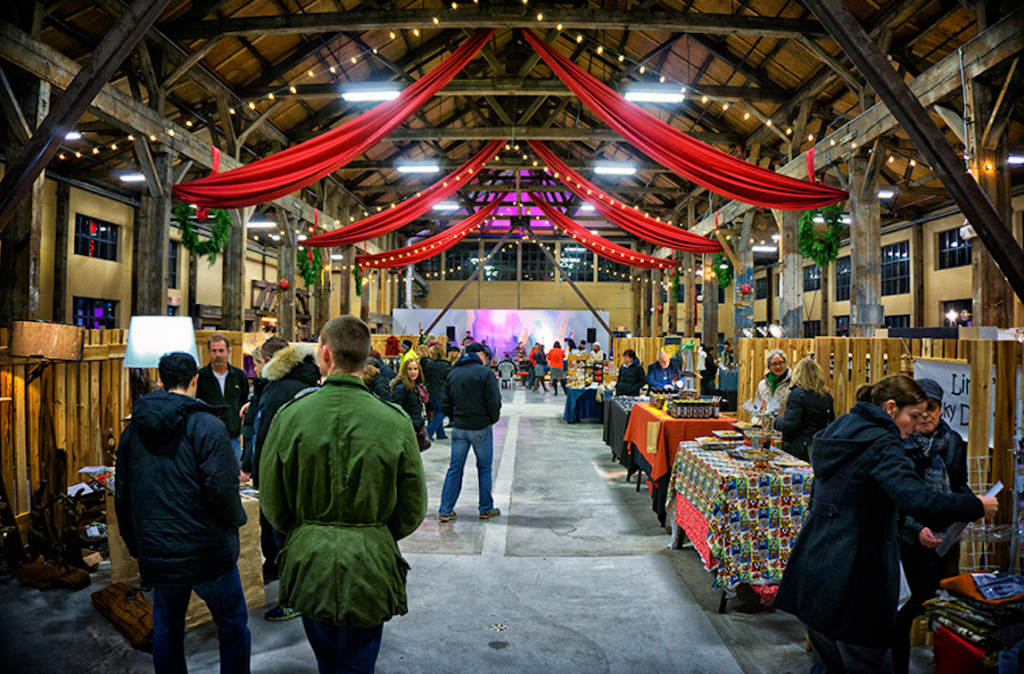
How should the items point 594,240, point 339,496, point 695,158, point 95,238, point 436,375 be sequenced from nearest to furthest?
point 339,496 → point 695,158 → point 436,375 → point 594,240 → point 95,238

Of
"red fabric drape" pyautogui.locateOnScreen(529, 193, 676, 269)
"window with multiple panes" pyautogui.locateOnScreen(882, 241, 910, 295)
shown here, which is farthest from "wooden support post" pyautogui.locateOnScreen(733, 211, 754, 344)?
"window with multiple panes" pyautogui.locateOnScreen(882, 241, 910, 295)

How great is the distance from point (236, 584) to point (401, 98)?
4611 millimetres

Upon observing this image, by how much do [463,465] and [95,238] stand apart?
1163cm

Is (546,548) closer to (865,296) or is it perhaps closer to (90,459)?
(90,459)

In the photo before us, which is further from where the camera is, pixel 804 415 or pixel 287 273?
pixel 287 273

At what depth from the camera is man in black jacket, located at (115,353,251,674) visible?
7.14 feet

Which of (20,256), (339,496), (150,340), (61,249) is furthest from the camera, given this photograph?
(61,249)

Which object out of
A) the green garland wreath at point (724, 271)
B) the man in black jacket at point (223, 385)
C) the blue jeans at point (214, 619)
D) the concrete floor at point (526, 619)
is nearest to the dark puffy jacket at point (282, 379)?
the concrete floor at point (526, 619)

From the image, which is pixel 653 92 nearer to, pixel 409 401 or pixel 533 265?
pixel 409 401

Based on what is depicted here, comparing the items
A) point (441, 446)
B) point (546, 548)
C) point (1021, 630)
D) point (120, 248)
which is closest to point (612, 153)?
point (441, 446)

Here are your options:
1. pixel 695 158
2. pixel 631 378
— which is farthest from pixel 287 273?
pixel 695 158

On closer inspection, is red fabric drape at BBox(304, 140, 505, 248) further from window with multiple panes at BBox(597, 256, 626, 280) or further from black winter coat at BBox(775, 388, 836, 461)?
window with multiple panes at BBox(597, 256, 626, 280)

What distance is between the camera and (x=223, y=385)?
4.55m

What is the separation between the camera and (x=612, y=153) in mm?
15648
